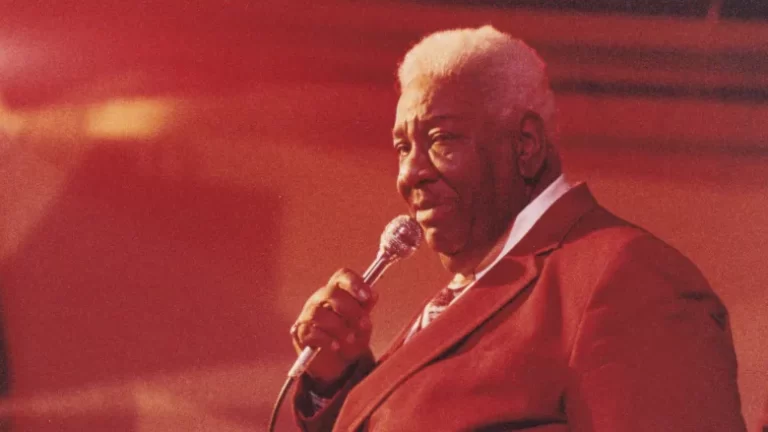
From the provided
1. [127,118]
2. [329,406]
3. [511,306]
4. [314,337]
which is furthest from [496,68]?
[127,118]

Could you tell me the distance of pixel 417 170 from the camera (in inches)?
48.7

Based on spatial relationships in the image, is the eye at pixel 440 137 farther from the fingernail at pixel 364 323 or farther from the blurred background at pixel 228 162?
the blurred background at pixel 228 162

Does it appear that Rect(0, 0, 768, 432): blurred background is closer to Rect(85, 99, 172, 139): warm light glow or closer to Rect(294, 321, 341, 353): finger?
Rect(85, 99, 172, 139): warm light glow

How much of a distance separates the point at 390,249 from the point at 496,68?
293 millimetres

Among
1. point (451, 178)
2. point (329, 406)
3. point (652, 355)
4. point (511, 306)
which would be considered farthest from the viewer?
point (329, 406)

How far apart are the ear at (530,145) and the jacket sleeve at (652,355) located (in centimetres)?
24

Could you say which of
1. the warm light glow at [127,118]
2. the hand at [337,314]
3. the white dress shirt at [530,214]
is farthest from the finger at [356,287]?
the warm light glow at [127,118]

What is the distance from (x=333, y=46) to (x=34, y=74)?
0.72m

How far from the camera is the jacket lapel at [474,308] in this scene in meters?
1.14

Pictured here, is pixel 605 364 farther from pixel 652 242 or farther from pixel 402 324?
pixel 402 324

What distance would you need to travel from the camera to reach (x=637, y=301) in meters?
0.99

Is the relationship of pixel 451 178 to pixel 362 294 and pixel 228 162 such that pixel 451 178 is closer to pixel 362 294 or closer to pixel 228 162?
pixel 362 294

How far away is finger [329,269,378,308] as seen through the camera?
1.20 meters

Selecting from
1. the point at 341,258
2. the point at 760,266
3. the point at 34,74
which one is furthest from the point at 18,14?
the point at 760,266
